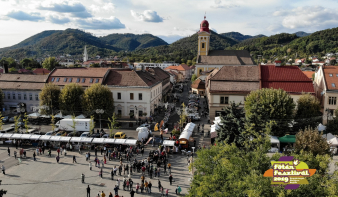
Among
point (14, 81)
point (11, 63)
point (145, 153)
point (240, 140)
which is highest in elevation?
point (11, 63)

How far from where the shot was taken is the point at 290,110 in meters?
32.9

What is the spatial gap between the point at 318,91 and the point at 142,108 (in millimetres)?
32860

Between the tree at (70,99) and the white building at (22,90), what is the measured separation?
34.4 feet

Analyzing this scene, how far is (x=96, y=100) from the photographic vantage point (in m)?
41.1

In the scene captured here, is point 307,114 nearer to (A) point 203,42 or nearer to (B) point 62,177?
(B) point 62,177

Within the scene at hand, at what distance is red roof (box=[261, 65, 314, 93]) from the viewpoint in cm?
4069

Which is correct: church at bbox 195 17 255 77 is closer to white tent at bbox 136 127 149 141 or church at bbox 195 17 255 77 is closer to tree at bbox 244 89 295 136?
tree at bbox 244 89 295 136

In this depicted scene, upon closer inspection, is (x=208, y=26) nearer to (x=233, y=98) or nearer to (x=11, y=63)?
(x=233, y=98)

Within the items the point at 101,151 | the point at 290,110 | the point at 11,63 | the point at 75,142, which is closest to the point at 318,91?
the point at 290,110

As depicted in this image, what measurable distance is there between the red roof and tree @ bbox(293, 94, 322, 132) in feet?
17.3

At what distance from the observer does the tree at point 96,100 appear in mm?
41125

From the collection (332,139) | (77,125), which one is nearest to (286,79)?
(332,139)

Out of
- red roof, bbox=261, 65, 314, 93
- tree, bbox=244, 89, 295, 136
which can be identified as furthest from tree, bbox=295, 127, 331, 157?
red roof, bbox=261, 65, 314, 93

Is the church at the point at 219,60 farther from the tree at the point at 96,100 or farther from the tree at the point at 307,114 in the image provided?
the tree at the point at 307,114
